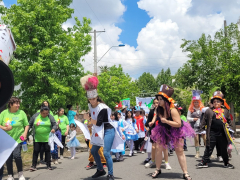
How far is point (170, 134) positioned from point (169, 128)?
0.45ft

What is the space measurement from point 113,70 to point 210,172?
1462 inches

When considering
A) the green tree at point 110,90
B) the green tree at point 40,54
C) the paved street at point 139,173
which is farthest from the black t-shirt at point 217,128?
the green tree at point 110,90

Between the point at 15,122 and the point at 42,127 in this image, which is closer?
the point at 15,122

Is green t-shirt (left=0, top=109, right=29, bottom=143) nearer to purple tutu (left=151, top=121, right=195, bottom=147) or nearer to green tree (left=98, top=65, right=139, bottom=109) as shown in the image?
purple tutu (left=151, top=121, right=195, bottom=147)

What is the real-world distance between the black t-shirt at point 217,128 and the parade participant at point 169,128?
144 centimetres

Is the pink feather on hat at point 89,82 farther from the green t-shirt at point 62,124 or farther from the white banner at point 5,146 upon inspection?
the green t-shirt at point 62,124

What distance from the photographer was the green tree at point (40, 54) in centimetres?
1162

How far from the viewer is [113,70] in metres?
43.3

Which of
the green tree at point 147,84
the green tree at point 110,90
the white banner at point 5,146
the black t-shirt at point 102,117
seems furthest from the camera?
the green tree at point 147,84

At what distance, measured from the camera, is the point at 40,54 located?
11500 mm


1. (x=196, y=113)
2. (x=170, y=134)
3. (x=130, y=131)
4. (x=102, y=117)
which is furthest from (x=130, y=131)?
(x=102, y=117)

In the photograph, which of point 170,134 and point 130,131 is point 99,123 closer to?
point 170,134

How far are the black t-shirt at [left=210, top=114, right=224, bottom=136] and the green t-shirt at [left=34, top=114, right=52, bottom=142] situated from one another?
4272mm

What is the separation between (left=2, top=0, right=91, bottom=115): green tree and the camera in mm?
11625
